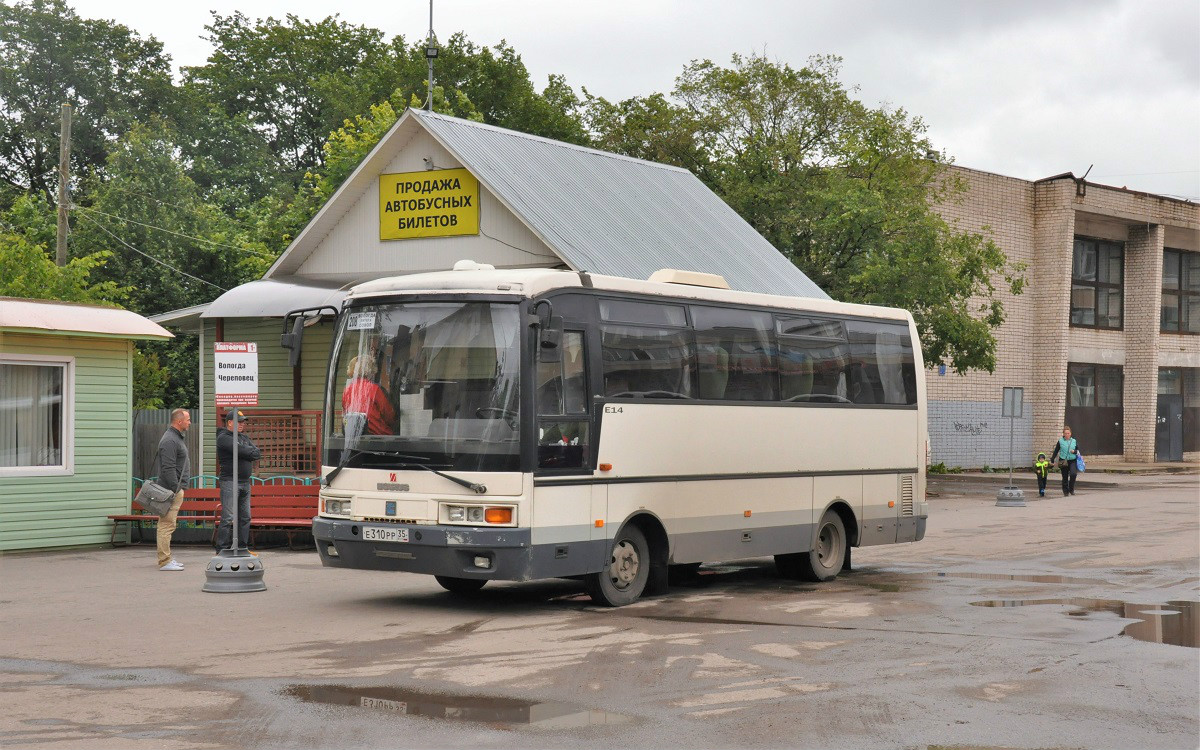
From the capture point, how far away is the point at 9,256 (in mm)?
34625

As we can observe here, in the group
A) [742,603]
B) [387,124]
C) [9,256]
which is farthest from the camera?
[387,124]

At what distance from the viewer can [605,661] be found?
1061 cm

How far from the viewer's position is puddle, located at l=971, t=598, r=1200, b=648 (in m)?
12.0

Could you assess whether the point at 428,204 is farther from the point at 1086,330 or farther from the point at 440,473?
the point at 1086,330

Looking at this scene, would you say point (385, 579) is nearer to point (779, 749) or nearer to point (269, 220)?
point (779, 749)

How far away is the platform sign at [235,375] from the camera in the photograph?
1548cm

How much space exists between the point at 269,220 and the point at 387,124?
5560 millimetres

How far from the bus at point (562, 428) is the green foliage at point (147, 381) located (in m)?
25.6

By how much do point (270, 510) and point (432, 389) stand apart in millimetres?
8608

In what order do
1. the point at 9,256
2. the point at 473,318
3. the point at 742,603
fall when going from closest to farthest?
the point at 473,318 → the point at 742,603 → the point at 9,256

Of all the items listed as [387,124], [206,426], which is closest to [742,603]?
[206,426]

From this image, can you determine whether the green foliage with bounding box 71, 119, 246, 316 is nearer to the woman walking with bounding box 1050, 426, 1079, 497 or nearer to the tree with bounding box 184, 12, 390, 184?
the tree with bounding box 184, 12, 390, 184

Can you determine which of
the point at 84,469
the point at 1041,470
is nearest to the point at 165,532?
the point at 84,469

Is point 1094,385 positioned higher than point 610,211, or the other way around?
point 610,211
